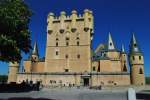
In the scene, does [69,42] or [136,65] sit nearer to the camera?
[136,65]

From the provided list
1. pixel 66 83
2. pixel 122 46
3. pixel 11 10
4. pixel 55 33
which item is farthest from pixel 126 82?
pixel 11 10

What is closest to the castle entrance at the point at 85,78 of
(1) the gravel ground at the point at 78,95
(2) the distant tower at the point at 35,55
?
(2) the distant tower at the point at 35,55

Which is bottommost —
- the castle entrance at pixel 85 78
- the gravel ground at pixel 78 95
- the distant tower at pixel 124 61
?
the gravel ground at pixel 78 95

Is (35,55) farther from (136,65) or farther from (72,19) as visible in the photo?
(136,65)

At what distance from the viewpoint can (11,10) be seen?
2134 cm

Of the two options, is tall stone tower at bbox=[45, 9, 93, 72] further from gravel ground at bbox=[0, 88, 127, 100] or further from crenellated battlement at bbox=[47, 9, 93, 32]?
gravel ground at bbox=[0, 88, 127, 100]

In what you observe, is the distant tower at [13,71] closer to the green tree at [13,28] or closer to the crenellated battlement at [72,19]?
the crenellated battlement at [72,19]

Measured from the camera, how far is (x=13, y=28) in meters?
21.6

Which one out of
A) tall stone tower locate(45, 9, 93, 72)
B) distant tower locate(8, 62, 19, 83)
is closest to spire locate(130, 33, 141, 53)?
tall stone tower locate(45, 9, 93, 72)

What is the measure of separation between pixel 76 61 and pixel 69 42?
21.9ft

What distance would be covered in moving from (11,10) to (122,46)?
83534 millimetres

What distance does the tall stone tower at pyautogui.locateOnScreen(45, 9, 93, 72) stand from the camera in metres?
73.2

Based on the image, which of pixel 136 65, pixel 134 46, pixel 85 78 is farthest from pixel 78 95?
pixel 134 46

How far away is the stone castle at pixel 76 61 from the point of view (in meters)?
70.0
